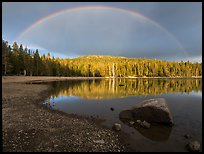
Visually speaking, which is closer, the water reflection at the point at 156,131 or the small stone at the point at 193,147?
the small stone at the point at 193,147

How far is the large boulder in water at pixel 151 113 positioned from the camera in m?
14.0

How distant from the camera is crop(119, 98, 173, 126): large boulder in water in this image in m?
14.0

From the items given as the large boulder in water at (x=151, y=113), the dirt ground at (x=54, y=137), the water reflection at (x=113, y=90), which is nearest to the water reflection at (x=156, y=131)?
the large boulder in water at (x=151, y=113)

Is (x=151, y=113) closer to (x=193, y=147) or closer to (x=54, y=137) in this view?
(x=193, y=147)

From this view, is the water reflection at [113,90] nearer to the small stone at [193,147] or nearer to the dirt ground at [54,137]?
the dirt ground at [54,137]

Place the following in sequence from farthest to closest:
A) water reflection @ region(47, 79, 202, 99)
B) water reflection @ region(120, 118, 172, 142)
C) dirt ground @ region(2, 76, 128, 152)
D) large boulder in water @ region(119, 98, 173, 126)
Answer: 1. water reflection @ region(47, 79, 202, 99)
2. large boulder in water @ region(119, 98, 173, 126)
3. water reflection @ region(120, 118, 172, 142)
4. dirt ground @ region(2, 76, 128, 152)

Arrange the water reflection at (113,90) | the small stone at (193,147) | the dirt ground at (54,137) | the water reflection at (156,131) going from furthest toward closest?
the water reflection at (113,90) < the water reflection at (156,131) < the small stone at (193,147) < the dirt ground at (54,137)

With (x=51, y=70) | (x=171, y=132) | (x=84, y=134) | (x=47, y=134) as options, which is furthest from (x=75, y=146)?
(x=51, y=70)

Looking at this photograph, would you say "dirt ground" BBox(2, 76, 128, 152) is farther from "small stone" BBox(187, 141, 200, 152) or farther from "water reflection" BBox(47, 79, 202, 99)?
"water reflection" BBox(47, 79, 202, 99)

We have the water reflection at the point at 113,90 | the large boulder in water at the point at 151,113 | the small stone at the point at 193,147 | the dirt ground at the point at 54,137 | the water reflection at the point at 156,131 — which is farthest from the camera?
the water reflection at the point at 113,90

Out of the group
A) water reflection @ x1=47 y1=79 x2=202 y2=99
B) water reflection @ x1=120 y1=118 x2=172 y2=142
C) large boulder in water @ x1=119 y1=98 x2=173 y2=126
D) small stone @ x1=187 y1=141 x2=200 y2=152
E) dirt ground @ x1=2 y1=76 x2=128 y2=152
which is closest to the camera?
dirt ground @ x1=2 y1=76 x2=128 y2=152

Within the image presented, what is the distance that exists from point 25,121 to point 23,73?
297ft

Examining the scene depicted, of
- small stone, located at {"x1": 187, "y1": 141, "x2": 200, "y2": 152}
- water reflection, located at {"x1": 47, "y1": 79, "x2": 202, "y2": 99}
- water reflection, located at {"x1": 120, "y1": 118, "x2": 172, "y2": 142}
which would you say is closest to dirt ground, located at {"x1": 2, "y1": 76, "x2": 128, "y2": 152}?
water reflection, located at {"x1": 120, "y1": 118, "x2": 172, "y2": 142}

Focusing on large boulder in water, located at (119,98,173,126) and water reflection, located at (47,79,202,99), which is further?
water reflection, located at (47,79,202,99)
